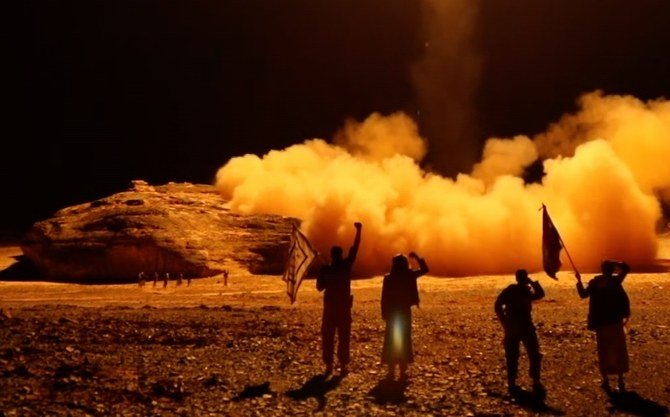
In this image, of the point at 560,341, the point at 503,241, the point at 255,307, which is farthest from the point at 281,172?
the point at 560,341

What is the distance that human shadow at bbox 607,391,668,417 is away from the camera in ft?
20.7

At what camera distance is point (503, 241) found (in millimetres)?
28594

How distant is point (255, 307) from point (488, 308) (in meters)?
6.53

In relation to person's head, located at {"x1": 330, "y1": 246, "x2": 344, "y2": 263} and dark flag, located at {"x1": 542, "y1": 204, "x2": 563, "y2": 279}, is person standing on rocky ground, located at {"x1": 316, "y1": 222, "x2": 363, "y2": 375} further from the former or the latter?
dark flag, located at {"x1": 542, "y1": 204, "x2": 563, "y2": 279}

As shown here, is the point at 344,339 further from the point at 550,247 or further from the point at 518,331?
the point at 550,247

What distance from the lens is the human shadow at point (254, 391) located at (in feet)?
22.5

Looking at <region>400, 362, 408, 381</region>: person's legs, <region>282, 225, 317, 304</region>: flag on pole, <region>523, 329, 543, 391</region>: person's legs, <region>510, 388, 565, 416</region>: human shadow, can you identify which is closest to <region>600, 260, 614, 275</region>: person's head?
<region>523, 329, 543, 391</region>: person's legs

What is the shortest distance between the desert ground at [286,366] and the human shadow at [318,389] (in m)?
0.01

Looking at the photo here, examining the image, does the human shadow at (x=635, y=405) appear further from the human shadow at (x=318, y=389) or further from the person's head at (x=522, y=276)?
the human shadow at (x=318, y=389)

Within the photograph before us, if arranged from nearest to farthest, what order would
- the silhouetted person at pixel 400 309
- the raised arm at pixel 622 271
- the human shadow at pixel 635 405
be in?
the human shadow at pixel 635 405 → the raised arm at pixel 622 271 → the silhouetted person at pixel 400 309

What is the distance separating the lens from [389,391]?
7.11 meters

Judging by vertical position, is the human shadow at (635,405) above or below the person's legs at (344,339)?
below

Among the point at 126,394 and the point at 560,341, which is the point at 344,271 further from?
the point at 560,341

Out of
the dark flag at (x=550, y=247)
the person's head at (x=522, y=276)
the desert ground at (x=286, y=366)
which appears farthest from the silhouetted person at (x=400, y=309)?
the dark flag at (x=550, y=247)
